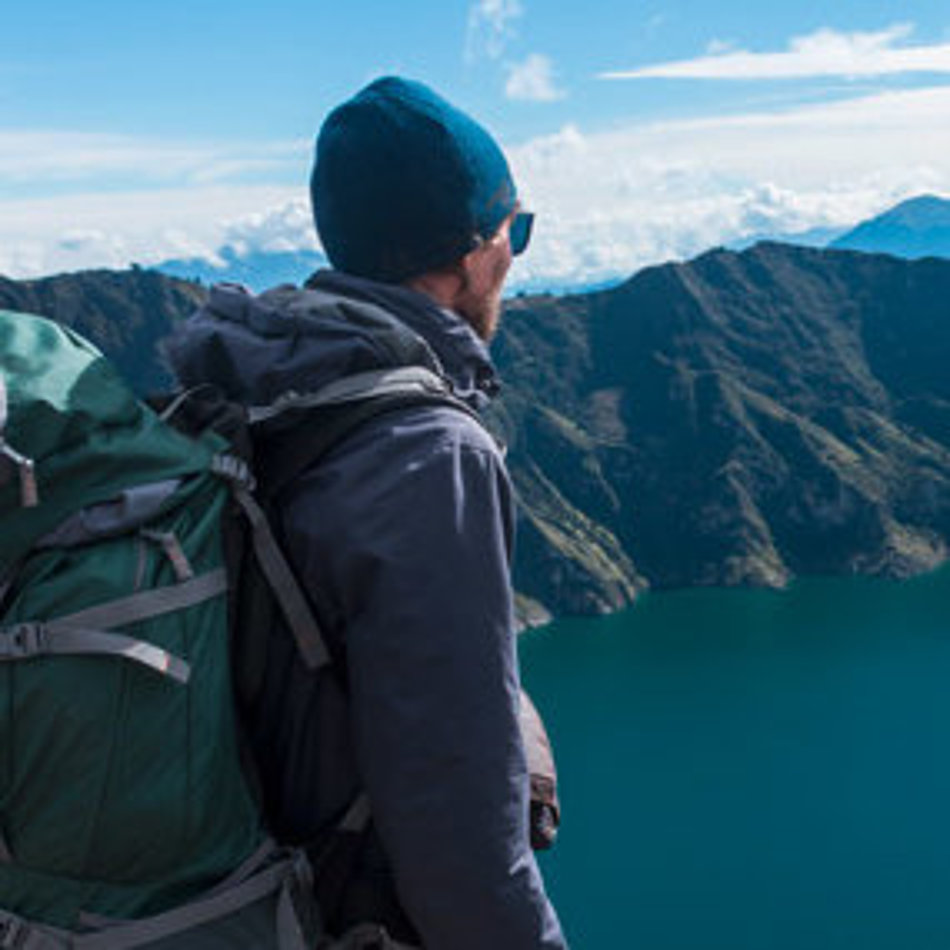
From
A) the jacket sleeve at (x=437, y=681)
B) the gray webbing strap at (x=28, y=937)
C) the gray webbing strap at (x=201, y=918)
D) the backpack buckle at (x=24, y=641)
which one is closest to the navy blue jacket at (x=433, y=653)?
the jacket sleeve at (x=437, y=681)

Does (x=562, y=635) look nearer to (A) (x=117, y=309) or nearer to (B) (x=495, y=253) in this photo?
(A) (x=117, y=309)

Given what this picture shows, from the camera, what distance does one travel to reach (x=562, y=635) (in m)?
130

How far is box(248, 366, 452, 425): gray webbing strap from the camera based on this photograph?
94.8 inches

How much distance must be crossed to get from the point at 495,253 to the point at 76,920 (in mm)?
1976

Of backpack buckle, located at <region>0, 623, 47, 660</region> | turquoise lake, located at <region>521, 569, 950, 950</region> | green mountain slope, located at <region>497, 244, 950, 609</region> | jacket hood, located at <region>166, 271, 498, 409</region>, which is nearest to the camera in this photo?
backpack buckle, located at <region>0, 623, 47, 660</region>

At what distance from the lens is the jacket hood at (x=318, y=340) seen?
2.48 m

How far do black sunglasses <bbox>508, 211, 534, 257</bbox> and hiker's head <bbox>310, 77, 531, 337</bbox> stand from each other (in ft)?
0.71

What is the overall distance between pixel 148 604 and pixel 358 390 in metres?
0.64

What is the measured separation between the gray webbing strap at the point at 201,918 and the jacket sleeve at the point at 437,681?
0.82 feet

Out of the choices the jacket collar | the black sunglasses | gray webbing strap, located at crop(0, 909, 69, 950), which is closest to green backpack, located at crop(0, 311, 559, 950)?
gray webbing strap, located at crop(0, 909, 69, 950)

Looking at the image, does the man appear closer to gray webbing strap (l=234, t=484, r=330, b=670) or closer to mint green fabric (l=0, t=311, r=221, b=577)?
gray webbing strap (l=234, t=484, r=330, b=670)

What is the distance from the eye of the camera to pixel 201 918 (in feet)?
7.36

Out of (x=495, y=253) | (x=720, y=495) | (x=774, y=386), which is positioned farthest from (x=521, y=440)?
(x=495, y=253)

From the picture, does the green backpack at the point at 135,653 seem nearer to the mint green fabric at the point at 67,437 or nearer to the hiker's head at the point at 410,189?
the mint green fabric at the point at 67,437
